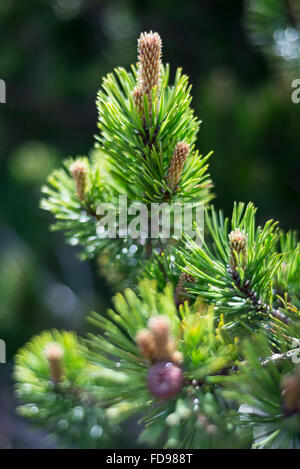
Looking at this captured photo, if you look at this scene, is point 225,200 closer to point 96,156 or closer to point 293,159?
point 293,159

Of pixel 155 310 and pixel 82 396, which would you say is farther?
pixel 82 396

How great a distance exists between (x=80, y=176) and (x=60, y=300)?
1.04 m

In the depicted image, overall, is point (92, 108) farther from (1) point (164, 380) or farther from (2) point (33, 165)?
(1) point (164, 380)

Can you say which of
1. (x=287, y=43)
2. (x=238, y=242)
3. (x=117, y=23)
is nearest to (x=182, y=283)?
(x=238, y=242)

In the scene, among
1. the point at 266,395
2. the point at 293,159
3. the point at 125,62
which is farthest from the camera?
the point at 125,62

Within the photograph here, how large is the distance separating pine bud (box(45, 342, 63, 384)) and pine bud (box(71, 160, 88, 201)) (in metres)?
0.18

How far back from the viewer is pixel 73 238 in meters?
0.52

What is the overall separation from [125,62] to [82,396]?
1.15 m

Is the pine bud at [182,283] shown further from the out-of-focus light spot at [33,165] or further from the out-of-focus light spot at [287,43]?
the out-of-focus light spot at [33,165]

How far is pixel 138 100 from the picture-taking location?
16.1 inches

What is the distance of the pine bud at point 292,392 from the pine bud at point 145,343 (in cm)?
10

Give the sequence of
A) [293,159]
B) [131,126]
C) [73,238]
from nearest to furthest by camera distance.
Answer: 1. [131,126]
2. [73,238]
3. [293,159]
